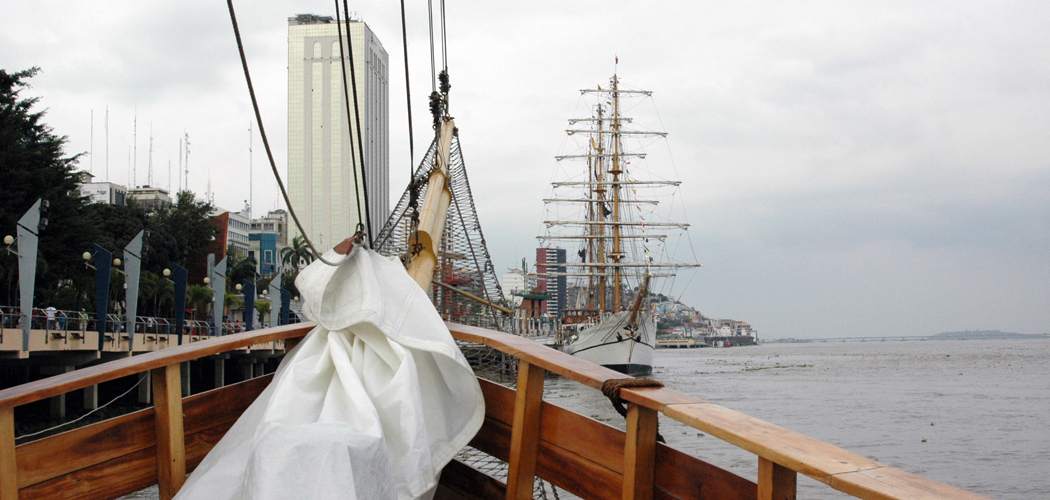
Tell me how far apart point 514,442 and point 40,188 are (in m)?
32.8

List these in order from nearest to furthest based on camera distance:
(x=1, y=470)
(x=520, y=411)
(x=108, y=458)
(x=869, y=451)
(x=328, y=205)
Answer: (x=1, y=470)
(x=108, y=458)
(x=520, y=411)
(x=869, y=451)
(x=328, y=205)

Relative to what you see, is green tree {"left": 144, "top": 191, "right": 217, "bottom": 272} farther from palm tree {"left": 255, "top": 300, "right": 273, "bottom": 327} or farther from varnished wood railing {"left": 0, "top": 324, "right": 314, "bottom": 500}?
varnished wood railing {"left": 0, "top": 324, "right": 314, "bottom": 500}

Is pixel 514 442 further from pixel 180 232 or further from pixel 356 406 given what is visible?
pixel 180 232

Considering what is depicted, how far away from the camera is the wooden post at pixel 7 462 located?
8.35ft

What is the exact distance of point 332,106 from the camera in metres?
15.4

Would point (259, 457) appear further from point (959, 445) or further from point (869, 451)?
point (959, 445)

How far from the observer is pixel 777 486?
6.97 ft

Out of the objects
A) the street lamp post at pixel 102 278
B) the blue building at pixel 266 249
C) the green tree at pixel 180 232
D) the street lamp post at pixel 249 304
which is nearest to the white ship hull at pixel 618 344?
the street lamp post at pixel 249 304

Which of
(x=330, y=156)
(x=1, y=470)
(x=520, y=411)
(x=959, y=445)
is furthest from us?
(x=330, y=156)

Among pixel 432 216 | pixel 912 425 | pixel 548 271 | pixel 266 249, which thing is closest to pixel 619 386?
pixel 432 216

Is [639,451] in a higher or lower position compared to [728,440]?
lower

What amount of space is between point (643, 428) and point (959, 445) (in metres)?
17.9

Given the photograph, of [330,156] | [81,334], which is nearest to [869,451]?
[330,156]

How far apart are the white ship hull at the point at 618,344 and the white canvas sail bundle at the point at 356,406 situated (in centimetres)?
4155
